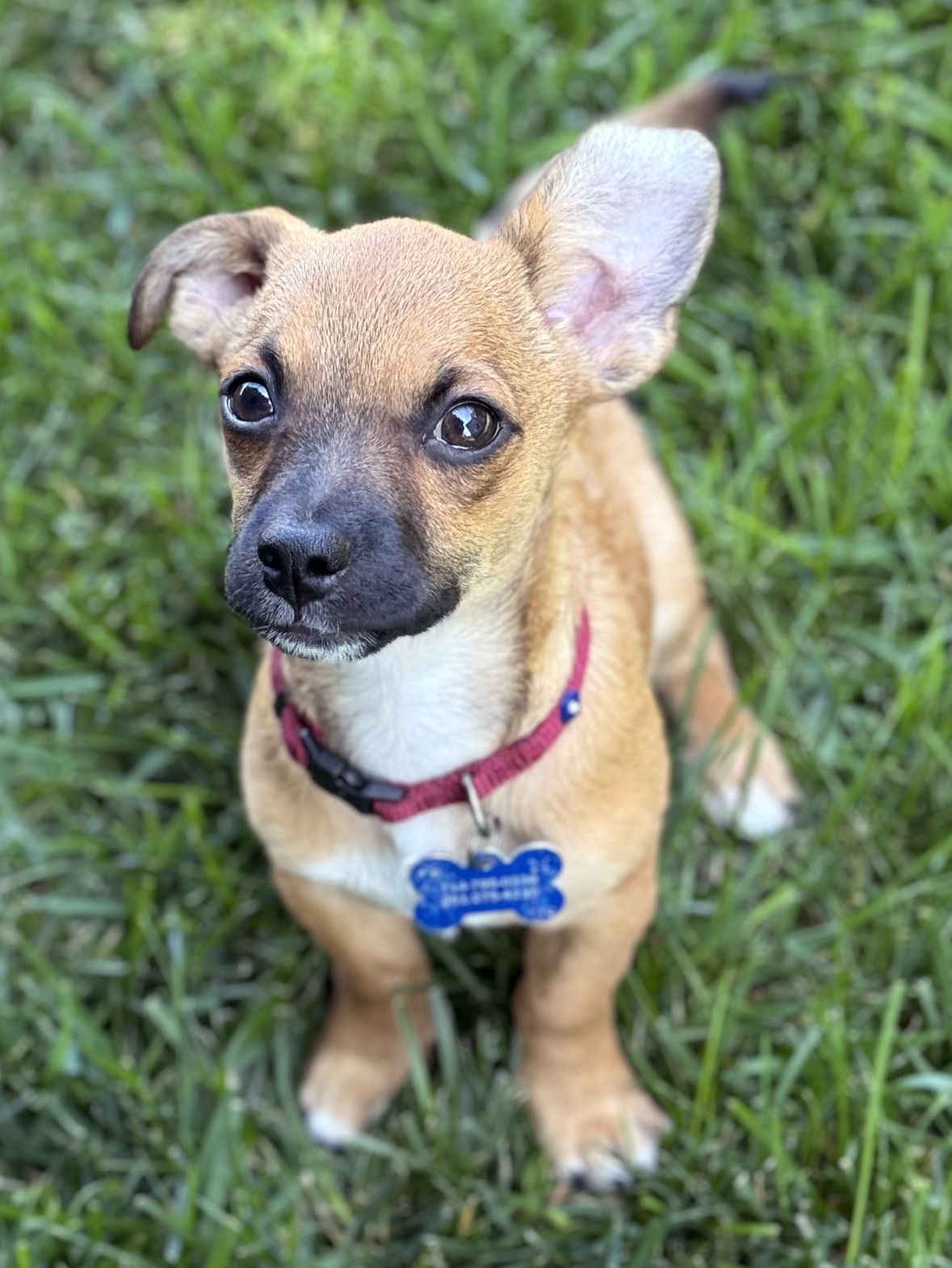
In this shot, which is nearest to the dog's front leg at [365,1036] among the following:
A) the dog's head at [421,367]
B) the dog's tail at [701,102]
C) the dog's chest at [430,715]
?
the dog's chest at [430,715]

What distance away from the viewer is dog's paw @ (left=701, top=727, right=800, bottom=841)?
13.3 ft

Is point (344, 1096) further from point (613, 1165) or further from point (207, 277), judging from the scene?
point (207, 277)

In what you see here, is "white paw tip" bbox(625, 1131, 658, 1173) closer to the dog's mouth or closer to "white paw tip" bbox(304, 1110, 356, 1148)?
"white paw tip" bbox(304, 1110, 356, 1148)

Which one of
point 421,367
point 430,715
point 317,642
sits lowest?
point 430,715

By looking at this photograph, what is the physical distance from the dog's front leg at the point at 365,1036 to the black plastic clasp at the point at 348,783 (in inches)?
25.3

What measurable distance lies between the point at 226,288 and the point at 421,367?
27.3 inches

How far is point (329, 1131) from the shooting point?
369 centimetres

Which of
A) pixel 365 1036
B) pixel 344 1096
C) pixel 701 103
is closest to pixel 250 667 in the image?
pixel 365 1036

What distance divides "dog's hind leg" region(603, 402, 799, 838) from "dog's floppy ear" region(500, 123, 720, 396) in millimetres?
971

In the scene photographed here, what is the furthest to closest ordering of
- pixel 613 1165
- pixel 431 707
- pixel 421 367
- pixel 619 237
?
pixel 613 1165 → pixel 431 707 → pixel 619 237 → pixel 421 367

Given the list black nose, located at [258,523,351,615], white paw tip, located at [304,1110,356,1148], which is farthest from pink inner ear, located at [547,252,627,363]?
white paw tip, located at [304,1110,356,1148]

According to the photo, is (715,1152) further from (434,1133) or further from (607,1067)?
(434,1133)

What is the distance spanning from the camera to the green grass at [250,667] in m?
3.51

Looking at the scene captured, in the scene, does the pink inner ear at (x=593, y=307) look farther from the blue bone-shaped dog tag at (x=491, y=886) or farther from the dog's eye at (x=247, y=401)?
the blue bone-shaped dog tag at (x=491, y=886)
